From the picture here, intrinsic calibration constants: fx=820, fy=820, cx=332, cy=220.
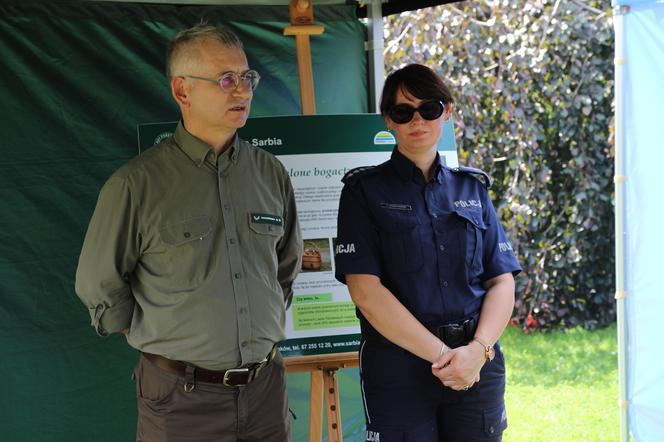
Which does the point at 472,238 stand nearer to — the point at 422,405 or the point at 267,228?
the point at 422,405

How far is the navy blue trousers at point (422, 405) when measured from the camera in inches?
92.9

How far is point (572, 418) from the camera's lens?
5.27m

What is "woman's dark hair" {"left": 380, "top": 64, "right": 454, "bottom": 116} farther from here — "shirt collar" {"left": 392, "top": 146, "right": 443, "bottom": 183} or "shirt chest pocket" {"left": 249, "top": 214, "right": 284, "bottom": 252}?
"shirt chest pocket" {"left": 249, "top": 214, "right": 284, "bottom": 252}

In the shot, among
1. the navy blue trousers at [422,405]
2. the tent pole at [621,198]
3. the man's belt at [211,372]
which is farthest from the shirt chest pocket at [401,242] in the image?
the tent pole at [621,198]

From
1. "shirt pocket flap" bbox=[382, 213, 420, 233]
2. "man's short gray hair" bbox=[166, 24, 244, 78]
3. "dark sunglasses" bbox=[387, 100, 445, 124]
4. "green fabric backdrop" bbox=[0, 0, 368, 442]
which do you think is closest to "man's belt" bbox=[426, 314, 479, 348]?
"shirt pocket flap" bbox=[382, 213, 420, 233]

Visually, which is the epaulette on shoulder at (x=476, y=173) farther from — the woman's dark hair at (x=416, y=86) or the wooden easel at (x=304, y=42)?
the wooden easel at (x=304, y=42)

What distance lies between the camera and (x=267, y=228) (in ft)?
7.91

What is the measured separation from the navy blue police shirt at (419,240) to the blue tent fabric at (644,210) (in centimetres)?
111

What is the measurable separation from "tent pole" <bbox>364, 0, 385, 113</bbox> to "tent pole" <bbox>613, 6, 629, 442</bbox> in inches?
39.8

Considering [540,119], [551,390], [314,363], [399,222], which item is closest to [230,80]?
[399,222]

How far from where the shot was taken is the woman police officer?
2.36m

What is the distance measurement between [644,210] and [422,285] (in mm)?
1457

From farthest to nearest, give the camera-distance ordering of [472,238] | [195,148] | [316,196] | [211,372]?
[316,196] < [472,238] < [195,148] < [211,372]

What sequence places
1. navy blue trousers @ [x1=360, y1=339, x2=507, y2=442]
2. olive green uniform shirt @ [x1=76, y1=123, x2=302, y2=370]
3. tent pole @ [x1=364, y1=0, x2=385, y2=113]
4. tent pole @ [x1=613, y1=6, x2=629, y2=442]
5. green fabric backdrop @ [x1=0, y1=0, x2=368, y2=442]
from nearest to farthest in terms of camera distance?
olive green uniform shirt @ [x1=76, y1=123, x2=302, y2=370], navy blue trousers @ [x1=360, y1=339, x2=507, y2=442], green fabric backdrop @ [x1=0, y1=0, x2=368, y2=442], tent pole @ [x1=613, y1=6, x2=629, y2=442], tent pole @ [x1=364, y1=0, x2=385, y2=113]
